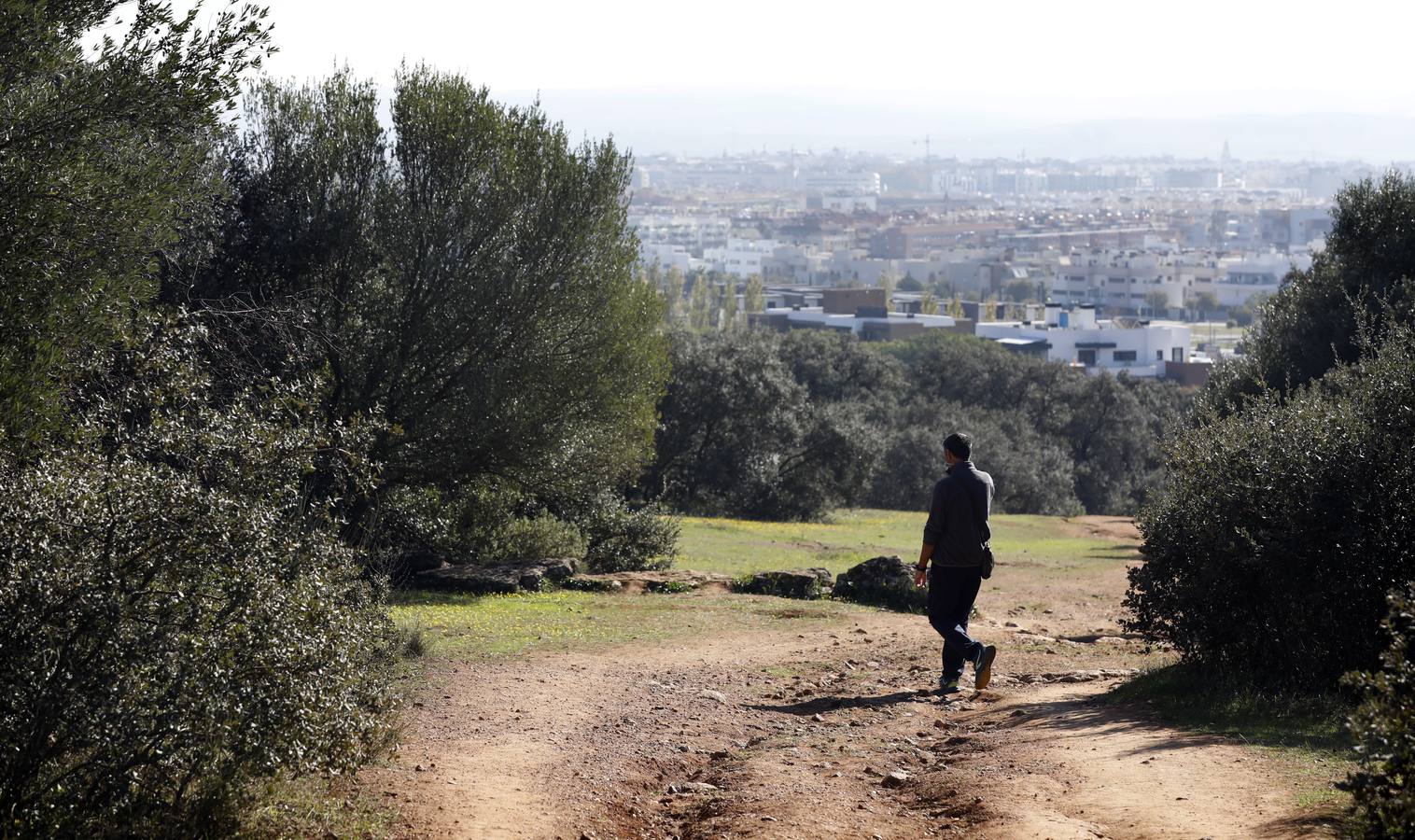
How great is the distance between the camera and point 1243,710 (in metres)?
10.3

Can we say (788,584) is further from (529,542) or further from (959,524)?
(959,524)

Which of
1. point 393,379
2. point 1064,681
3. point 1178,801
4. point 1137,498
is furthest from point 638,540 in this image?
point 1137,498

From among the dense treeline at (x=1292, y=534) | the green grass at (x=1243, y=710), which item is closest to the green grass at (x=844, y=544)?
the dense treeline at (x=1292, y=534)

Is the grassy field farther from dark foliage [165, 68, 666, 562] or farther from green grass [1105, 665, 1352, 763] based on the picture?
green grass [1105, 665, 1352, 763]

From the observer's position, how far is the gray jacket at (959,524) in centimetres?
1189

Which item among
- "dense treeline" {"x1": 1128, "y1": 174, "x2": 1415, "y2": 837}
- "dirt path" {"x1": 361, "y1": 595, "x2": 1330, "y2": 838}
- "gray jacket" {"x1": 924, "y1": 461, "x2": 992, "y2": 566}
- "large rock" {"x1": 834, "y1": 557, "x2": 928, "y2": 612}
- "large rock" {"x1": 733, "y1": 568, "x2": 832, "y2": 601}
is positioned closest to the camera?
"dirt path" {"x1": 361, "y1": 595, "x2": 1330, "y2": 838}

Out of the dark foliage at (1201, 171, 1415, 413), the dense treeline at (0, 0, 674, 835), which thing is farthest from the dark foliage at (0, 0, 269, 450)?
the dark foliage at (1201, 171, 1415, 413)

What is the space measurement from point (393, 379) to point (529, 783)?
12076 millimetres

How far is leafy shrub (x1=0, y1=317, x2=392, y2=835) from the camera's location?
7.14 metres

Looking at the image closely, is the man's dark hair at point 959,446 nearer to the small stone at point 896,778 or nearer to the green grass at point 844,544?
→ the small stone at point 896,778

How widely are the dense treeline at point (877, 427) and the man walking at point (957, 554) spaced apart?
15.2m

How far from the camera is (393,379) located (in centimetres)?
2019

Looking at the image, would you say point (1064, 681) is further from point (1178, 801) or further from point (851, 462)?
point (851, 462)

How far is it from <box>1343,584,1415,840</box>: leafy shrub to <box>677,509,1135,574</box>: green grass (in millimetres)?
16448
